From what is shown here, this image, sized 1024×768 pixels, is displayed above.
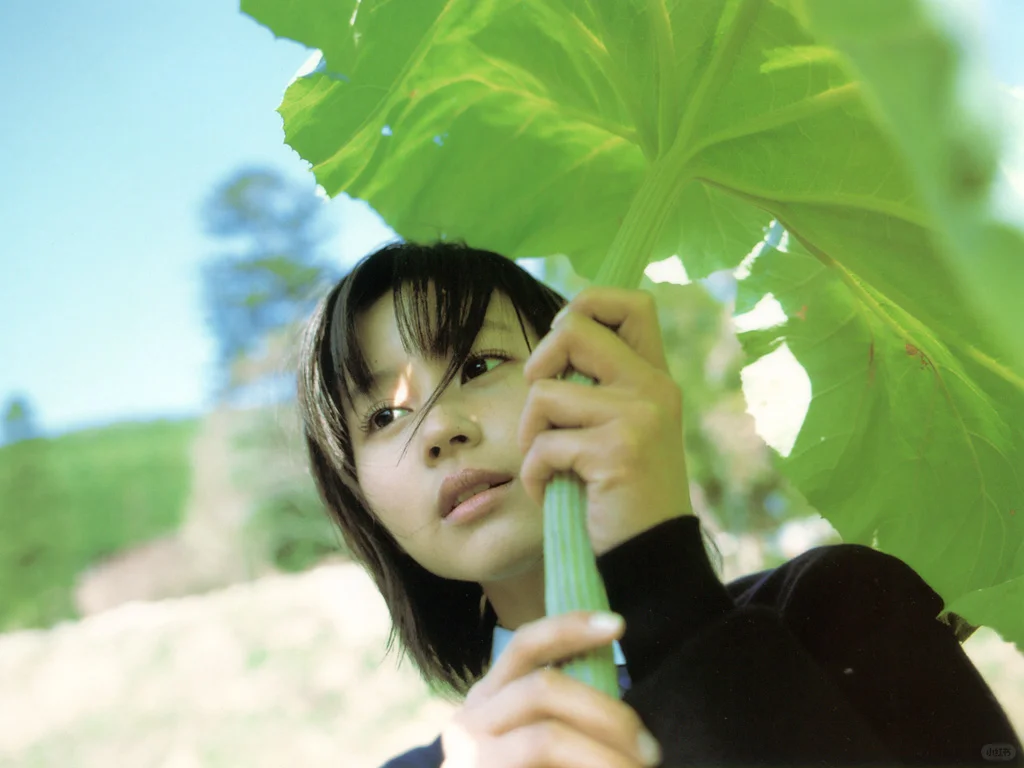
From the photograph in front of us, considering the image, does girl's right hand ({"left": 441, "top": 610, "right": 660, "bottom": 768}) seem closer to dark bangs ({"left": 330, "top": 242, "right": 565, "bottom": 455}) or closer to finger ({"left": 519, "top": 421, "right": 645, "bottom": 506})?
finger ({"left": 519, "top": 421, "right": 645, "bottom": 506})

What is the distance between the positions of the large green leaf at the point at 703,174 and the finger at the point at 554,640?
0.70ft

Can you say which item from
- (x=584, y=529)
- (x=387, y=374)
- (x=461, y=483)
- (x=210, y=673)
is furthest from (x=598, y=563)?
(x=210, y=673)

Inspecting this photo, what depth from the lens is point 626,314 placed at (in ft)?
1.51

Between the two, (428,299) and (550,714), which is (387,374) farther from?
(550,714)

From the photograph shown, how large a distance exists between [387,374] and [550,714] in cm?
38

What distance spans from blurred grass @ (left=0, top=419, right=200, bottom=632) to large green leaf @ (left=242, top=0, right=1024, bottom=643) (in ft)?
13.6

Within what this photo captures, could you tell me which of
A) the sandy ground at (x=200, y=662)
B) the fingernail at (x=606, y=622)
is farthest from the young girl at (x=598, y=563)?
the sandy ground at (x=200, y=662)

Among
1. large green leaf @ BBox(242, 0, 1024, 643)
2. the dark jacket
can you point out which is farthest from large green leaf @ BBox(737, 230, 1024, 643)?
the dark jacket

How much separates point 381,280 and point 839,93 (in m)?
0.40

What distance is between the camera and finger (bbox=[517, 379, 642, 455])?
43 cm

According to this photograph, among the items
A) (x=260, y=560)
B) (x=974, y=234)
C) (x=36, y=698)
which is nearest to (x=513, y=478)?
(x=974, y=234)

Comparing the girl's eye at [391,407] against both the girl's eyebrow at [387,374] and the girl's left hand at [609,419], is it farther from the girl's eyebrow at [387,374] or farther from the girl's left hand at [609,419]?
the girl's left hand at [609,419]

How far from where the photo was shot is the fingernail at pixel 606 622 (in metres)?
0.35

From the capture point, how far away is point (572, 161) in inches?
27.7
